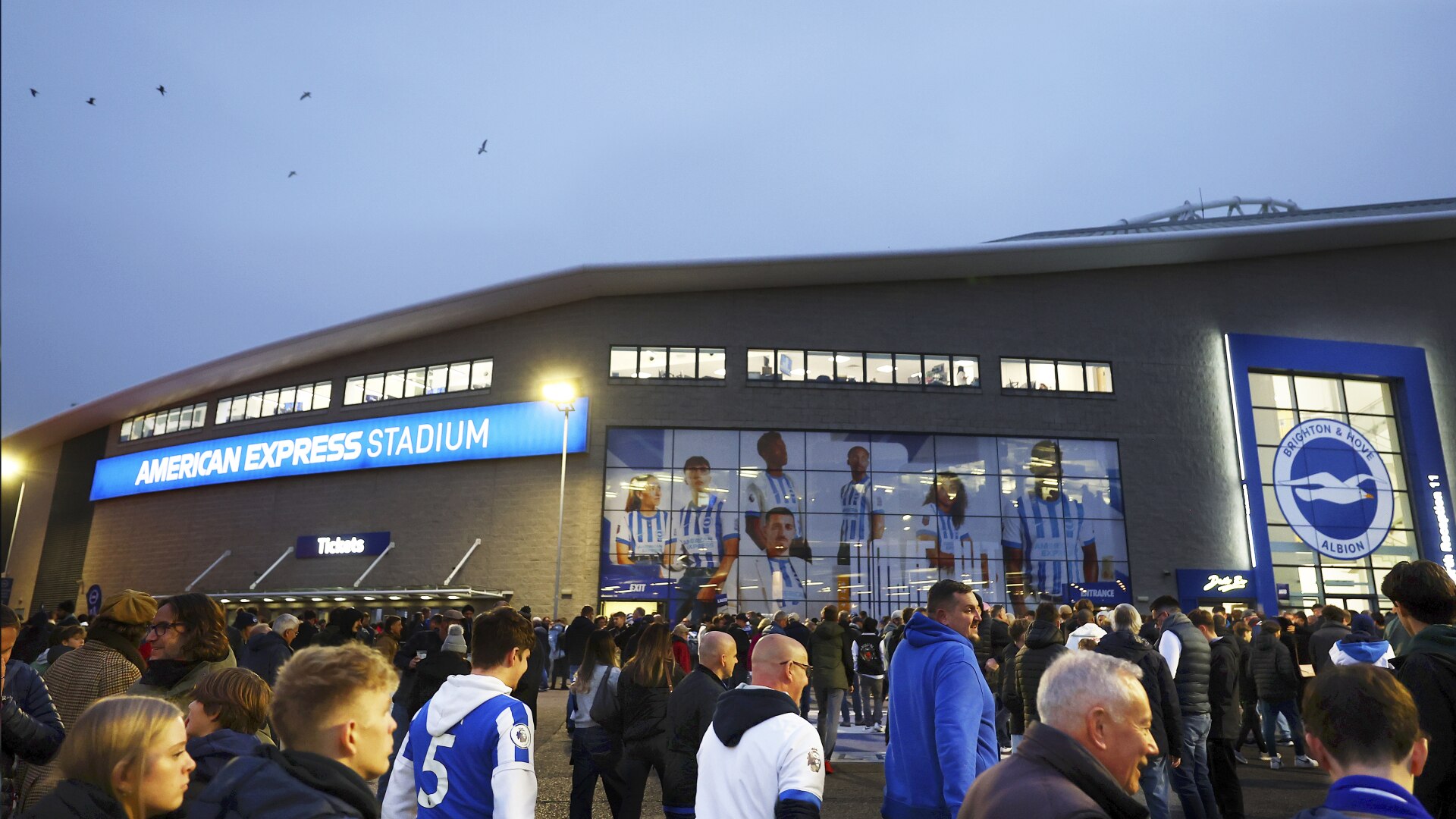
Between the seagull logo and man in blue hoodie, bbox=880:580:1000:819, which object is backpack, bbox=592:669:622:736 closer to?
man in blue hoodie, bbox=880:580:1000:819

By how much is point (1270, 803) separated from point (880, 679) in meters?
7.29

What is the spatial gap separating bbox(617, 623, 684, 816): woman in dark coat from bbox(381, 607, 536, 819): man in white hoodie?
2.48m

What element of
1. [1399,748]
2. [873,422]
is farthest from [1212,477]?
[1399,748]

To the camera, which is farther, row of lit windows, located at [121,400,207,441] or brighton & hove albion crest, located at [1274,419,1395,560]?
row of lit windows, located at [121,400,207,441]

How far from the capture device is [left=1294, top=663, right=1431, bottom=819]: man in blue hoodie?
253 cm

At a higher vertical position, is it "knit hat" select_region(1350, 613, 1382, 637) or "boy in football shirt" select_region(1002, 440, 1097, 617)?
"boy in football shirt" select_region(1002, 440, 1097, 617)

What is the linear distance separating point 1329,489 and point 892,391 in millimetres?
14769

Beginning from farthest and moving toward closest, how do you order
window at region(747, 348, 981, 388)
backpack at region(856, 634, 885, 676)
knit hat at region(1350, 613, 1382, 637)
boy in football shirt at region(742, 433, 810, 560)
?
window at region(747, 348, 981, 388), boy in football shirt at region(742, 433, 810, 560), backpack at region(856, 634, 885, 676), knit hat at region(1350, 613, 1382, 637)

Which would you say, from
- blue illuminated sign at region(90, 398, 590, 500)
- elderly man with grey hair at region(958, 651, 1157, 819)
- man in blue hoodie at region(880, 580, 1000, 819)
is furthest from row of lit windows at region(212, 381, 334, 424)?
elderly man with grey hair at region(958, 651, 1157, 819)

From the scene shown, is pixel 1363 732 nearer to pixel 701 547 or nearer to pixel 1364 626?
pixel 1364 626

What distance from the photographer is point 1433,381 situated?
105 feet

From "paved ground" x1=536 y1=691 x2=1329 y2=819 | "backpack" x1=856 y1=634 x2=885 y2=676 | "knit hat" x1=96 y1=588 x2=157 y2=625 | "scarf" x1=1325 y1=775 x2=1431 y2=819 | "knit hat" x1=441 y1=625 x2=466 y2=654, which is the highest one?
"knit hat" x1=96 y1=588 x2=157 y2=625

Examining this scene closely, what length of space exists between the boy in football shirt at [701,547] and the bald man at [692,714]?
70.4ft

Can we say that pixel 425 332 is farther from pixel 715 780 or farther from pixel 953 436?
pixel 715 780
